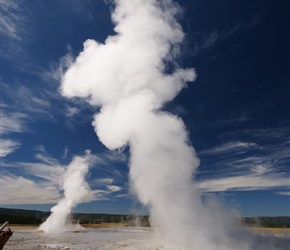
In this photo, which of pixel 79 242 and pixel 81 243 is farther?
pixel 79 242

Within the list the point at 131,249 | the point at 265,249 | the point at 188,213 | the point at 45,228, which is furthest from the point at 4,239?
the point at 45,228

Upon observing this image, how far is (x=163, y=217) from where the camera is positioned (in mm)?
50844

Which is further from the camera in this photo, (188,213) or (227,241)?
(188,213)

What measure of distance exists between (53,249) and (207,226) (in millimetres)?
28972

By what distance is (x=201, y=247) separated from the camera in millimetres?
37500

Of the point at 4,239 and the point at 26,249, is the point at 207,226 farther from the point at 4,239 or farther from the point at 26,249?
the point at 4,239

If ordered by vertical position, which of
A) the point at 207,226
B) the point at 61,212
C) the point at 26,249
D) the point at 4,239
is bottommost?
the point at 4,239

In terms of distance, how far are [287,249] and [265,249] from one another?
486 centimetres

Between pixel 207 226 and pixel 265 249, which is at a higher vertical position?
pixel 207 226

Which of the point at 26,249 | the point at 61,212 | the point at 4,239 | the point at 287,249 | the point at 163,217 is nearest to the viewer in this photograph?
the point at 4,239

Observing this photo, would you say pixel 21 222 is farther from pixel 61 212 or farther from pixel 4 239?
pixel 4 239

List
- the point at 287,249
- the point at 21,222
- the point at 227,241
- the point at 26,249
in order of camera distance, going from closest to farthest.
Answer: the point at 26,249 → the point at 287,249 → the point at 227,241 → the point at 21,222

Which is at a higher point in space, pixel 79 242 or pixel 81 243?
pixel 79 242

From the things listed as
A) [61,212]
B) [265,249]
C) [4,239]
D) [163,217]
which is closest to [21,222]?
[61,212]
